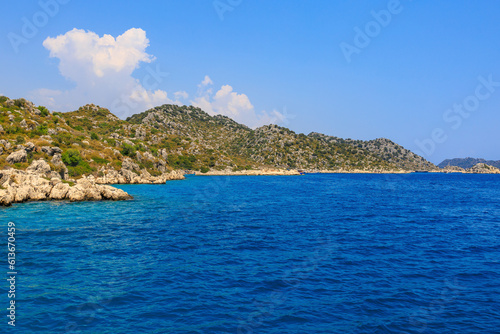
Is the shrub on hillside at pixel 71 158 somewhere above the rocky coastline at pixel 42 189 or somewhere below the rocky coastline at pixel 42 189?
above

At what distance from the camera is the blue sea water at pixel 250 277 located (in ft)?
54.1

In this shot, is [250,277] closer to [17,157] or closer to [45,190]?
[45,190]

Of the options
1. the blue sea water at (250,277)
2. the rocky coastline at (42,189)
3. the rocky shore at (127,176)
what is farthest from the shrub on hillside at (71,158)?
the blue sea water at (250,277)

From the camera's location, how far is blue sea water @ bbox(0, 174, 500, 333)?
16.5 m

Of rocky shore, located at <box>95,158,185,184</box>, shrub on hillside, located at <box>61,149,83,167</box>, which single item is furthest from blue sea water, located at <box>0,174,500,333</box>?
rocky shore, located at <box>95,158,185,184</box>

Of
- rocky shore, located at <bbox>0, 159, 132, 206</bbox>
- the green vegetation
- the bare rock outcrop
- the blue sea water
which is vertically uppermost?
the green vegetation

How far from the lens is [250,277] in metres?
22.8

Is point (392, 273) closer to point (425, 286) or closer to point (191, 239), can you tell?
point (425, 286)

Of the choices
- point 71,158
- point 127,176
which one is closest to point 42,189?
point 71,158

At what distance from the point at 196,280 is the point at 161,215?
29.5 meters

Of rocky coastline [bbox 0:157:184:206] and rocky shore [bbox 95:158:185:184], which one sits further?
rocky shore [bbox 95:158:185:184]

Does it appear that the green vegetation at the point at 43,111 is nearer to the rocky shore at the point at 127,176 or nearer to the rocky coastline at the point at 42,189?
the rocky shore at the point at 127,176

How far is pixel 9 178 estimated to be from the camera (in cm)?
6094

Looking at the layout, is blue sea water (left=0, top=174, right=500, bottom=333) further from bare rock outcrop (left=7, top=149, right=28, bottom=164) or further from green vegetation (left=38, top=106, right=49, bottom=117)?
green vegetation (left=38, top=106, right=49, bottom=117)
